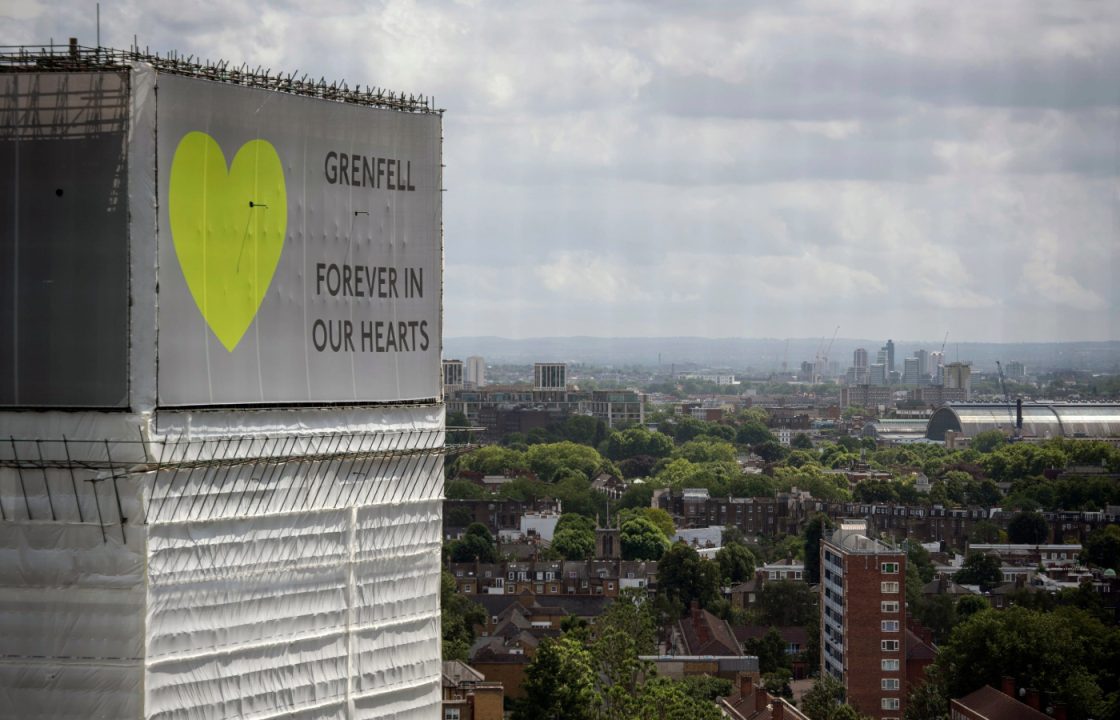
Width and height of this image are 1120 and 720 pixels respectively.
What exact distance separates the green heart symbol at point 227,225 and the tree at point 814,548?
5972 cm

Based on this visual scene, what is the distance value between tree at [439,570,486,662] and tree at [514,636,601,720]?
9712 millimetres

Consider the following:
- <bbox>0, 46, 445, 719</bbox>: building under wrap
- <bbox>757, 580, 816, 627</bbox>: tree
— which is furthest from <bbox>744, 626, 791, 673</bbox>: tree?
<bbox>0, 46, 445, 719</bbox>: building under wrap

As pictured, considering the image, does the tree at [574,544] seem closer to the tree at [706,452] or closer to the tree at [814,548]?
the tree at [814,548]

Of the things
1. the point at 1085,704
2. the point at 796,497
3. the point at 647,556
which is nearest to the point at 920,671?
the point at 1085,704

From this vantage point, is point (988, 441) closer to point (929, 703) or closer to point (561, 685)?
point (929, 703)

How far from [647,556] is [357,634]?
69231 mm

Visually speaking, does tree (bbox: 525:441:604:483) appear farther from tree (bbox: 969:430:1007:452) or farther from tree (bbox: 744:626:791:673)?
tree (bbox: 744:626:791:673)

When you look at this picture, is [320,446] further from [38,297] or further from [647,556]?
[647,556]

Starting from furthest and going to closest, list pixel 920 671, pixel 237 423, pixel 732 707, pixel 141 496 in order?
1. pixel 920 671
2. pixel 732 707
3. pixel 237 423
4. pixel 141 496

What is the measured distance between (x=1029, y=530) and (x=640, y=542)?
25710 mm

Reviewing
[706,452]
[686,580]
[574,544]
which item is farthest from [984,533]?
[706,452]

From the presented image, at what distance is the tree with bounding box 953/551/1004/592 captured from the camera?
89.8 meters

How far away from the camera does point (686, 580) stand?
83.2 metres

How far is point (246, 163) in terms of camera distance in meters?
27.5
